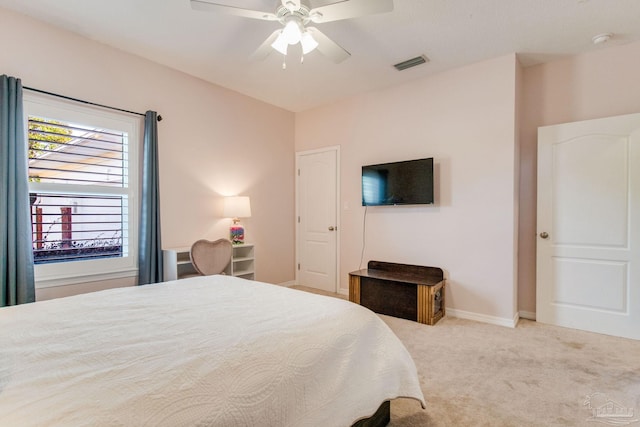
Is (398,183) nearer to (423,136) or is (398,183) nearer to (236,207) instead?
(423,136)

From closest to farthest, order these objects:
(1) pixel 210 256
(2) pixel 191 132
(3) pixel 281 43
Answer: (3) pixel 281 43
(1) pixel 210 256
(2) pixel 191 132

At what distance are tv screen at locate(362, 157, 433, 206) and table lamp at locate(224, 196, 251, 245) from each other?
150 centimetres

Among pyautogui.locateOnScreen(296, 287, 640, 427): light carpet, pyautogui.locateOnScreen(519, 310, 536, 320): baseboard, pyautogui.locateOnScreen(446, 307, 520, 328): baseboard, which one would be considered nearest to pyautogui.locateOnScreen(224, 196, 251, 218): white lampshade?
pyautogui.locateOnScreen(296, 287, 640, 427): light carpet

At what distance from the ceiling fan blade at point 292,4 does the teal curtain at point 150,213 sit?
6.13ft

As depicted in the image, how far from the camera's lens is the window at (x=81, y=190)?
8.59 ft

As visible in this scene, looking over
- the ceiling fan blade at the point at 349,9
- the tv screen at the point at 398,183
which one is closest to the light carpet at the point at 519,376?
the tv screen at the point at 398,183

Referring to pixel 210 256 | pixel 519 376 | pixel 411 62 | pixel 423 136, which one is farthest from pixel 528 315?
pixel 210 256

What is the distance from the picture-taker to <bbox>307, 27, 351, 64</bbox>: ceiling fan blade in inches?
91.4

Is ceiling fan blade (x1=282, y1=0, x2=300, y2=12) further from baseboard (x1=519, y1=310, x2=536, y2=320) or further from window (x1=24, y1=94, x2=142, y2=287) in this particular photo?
baseboard (x1=519, y1=310, x2=536, y2=320)

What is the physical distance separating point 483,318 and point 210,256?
2923 mm

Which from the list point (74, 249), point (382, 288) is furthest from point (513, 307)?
point (74, 249)

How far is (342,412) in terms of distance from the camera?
124cm

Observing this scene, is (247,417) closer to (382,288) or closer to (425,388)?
(425,388)

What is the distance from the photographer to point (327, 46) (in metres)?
2.44
